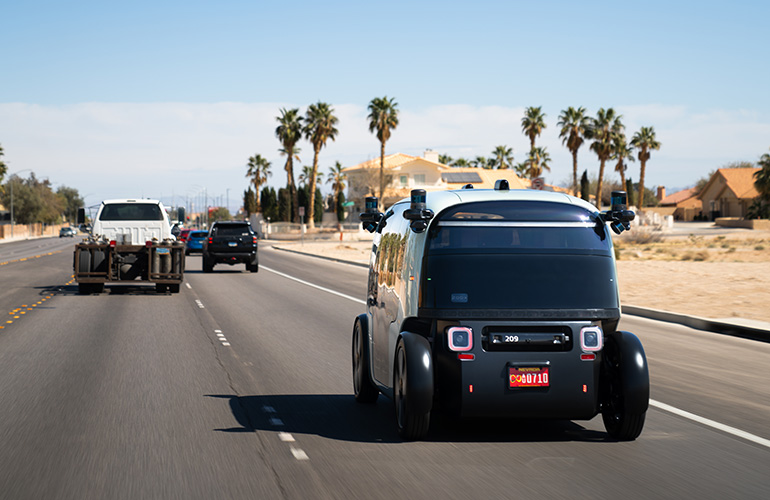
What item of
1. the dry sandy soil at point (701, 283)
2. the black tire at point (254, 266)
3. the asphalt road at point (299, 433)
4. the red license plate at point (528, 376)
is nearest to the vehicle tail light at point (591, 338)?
the red license plate at point (528, 376)

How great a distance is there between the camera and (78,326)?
16.9 metres

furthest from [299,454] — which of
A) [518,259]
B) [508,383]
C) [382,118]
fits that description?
[382,118]

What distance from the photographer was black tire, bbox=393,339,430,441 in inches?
282

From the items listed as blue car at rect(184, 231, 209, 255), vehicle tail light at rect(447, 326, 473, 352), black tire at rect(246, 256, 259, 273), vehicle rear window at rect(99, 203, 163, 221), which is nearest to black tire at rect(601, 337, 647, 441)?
vehicle tail light at rect(447, 326, 473, 352)

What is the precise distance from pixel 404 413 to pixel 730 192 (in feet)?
348

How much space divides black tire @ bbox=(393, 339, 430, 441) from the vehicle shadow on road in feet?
0.67

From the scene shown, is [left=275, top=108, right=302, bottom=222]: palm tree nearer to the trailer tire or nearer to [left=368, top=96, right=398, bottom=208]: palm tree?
[left=368, top=96, right=398, bottom=208]: palm tree

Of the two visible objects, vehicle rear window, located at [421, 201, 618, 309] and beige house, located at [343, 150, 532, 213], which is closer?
vehicle rear window, located at [421, 201, 618, 309]

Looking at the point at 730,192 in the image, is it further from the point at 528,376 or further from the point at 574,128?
the point at 528,376

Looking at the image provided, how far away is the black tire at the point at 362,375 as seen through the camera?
902 cm

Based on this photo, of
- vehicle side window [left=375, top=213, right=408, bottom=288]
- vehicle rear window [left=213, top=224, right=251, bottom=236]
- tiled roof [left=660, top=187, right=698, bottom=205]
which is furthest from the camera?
tiled roof [left=660, top=187, right=698, bottom=205]

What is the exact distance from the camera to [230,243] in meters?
35.5

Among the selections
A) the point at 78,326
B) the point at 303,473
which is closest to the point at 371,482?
the point at 303,473

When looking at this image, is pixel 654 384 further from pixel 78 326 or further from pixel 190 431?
pixel 78 326
